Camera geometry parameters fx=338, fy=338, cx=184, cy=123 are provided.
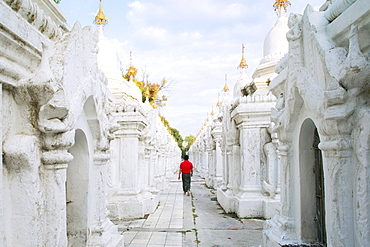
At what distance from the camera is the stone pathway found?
6.00 meters

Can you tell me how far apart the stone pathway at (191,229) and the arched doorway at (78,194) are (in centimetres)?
195

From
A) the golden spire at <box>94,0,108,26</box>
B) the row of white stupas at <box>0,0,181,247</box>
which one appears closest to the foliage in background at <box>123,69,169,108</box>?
the golden spire at <box>94,0,108,26</box>

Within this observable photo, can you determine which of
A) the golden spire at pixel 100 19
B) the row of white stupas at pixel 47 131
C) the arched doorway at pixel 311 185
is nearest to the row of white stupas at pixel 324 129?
the arched doorway at pixel 311 185

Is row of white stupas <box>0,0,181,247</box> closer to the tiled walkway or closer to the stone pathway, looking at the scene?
the tiled walkway

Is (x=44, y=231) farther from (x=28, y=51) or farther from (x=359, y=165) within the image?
(x=359, y=165)

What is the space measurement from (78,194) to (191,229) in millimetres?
3568

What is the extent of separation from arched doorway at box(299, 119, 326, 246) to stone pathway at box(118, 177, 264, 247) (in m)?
2.06

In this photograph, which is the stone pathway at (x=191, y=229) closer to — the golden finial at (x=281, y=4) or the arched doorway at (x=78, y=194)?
the arched doorway at (x=78, y=194)

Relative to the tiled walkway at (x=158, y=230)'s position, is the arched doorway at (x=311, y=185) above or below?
above

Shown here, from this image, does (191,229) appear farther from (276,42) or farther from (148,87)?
(148,87)

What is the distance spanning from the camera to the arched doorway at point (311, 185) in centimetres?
394

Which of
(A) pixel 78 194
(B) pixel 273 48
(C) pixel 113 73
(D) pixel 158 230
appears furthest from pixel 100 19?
(A) pixel 78 194

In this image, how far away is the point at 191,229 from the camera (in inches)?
277

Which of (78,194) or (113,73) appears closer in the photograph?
(78,194)
